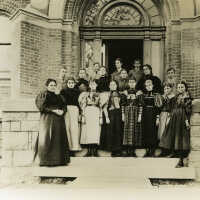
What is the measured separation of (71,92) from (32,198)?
8.05 feet

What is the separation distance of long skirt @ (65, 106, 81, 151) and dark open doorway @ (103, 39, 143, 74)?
2455mm

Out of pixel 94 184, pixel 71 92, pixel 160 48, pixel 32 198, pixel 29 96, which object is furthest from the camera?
pixel 160 48

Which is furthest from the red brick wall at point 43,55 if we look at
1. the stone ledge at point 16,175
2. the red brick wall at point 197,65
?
the red brick wall at point 197,65

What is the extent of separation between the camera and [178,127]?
9.29 m

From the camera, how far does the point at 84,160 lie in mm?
9516

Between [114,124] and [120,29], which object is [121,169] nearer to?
[114,124]

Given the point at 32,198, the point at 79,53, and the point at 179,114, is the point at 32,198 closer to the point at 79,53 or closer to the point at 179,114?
the point at 179,114

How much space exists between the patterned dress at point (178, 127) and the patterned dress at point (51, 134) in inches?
74.1

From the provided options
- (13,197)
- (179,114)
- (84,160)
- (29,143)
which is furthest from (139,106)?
(13,197)

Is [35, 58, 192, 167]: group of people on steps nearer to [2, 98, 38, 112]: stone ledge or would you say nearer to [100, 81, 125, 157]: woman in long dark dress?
[100, 81, 125, 157]: woman in long dark dress

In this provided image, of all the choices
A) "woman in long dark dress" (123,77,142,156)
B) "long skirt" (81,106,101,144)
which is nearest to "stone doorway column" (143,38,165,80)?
"woman in long dark dress" (123,77,142,156)

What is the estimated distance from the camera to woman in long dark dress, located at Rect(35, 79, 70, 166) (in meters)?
9.45

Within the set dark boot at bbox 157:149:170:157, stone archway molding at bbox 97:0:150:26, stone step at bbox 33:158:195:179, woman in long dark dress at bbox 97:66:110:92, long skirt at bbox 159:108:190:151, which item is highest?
stone archway molding at bbox 97:0:150:26

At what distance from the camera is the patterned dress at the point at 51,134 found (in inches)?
372
